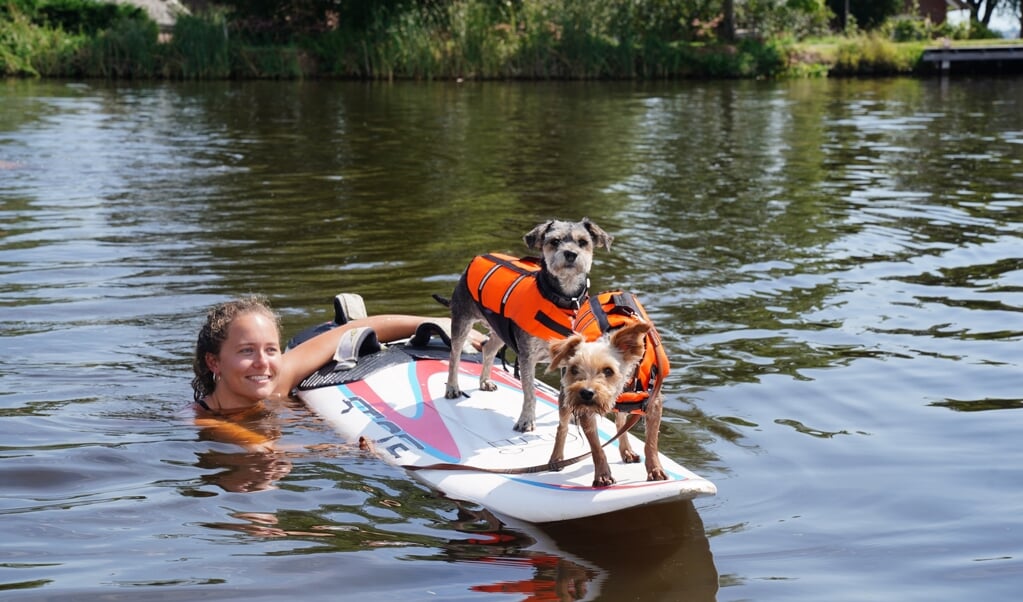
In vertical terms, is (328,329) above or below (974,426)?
above

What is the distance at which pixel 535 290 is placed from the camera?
6.23m

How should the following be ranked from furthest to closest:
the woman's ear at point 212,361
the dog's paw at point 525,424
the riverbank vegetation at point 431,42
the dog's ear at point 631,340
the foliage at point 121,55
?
the riverbank vegetation at point 431,42 → the foliage at point 121,55 → the woman's ear at point 212,361 → the dog's paw at point 525,424 → the dog's ear at point 631,340

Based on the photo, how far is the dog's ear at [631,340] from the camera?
5102 mm

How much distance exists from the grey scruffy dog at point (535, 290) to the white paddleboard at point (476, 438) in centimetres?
31

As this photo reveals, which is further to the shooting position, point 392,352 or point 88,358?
point 88,358

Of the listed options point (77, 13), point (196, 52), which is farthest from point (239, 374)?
point (77, 13)

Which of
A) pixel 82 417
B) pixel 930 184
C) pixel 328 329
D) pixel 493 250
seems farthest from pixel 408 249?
pixel 930 184

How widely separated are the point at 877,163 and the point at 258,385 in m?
15.7

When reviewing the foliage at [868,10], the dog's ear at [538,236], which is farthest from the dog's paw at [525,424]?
the foliage at [868,10]

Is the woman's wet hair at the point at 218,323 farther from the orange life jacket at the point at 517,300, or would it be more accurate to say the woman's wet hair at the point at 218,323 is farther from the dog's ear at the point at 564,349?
the dog's ear at the point at 564,349

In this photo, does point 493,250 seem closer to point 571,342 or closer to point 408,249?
point 408,249

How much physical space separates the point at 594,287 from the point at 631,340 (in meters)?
5.80

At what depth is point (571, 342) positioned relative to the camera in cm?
515

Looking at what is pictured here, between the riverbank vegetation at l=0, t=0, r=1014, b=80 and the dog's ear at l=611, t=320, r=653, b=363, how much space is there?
36.5m
